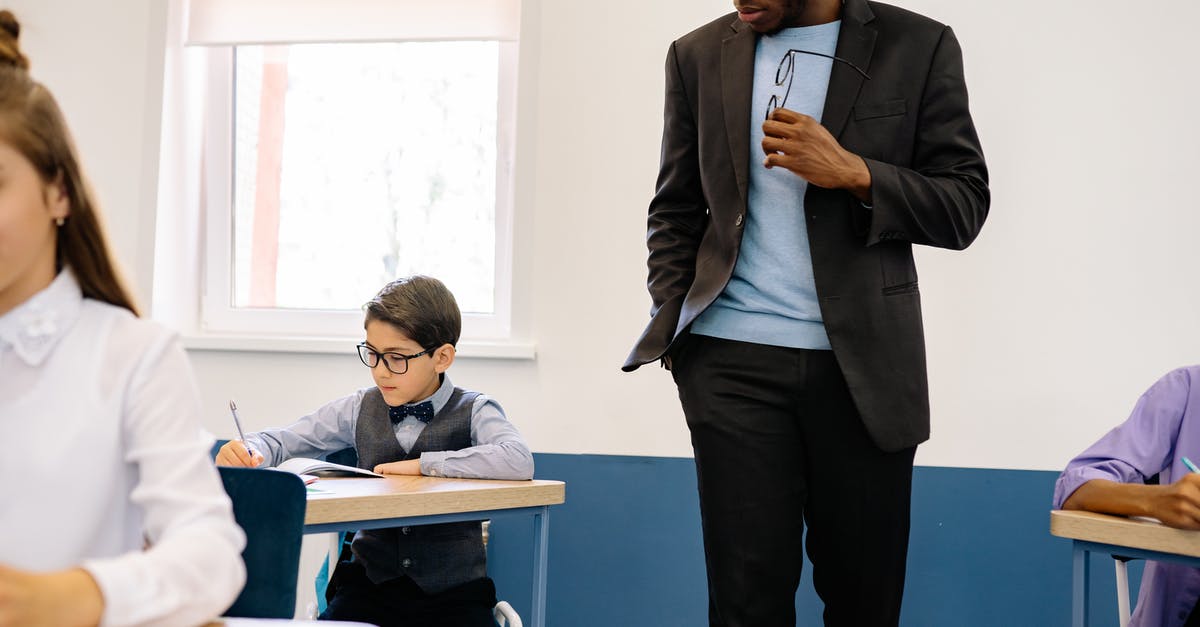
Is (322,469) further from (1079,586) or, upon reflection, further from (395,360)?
(1079,586)

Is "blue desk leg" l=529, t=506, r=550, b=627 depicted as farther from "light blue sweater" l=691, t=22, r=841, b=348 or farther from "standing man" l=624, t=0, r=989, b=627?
"light blue sweater" l=691, t=22, r=841, b=348

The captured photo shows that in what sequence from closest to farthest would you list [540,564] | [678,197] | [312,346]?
[678,197], [540,564], [312,346]

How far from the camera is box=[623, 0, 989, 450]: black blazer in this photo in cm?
163

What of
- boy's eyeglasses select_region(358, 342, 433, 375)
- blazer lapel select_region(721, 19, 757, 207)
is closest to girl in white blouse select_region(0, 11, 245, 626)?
blazer lapel select_region(721, 19, 757, 207)

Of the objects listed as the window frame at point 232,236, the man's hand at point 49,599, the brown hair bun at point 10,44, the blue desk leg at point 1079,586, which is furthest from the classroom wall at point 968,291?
the man's hand at point 49,599

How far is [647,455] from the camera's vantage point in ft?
9.77

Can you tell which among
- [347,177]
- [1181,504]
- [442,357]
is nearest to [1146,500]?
[1181,504]

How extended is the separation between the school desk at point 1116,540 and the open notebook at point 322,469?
1240 mm

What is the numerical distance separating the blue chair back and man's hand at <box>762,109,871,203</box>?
83 centimetres

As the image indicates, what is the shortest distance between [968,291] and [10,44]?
8.05 ft

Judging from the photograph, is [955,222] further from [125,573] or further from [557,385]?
[557,385]

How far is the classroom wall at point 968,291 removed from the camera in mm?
2840

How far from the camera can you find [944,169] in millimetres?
1728

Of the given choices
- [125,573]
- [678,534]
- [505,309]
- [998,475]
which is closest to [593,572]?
[678,534]
